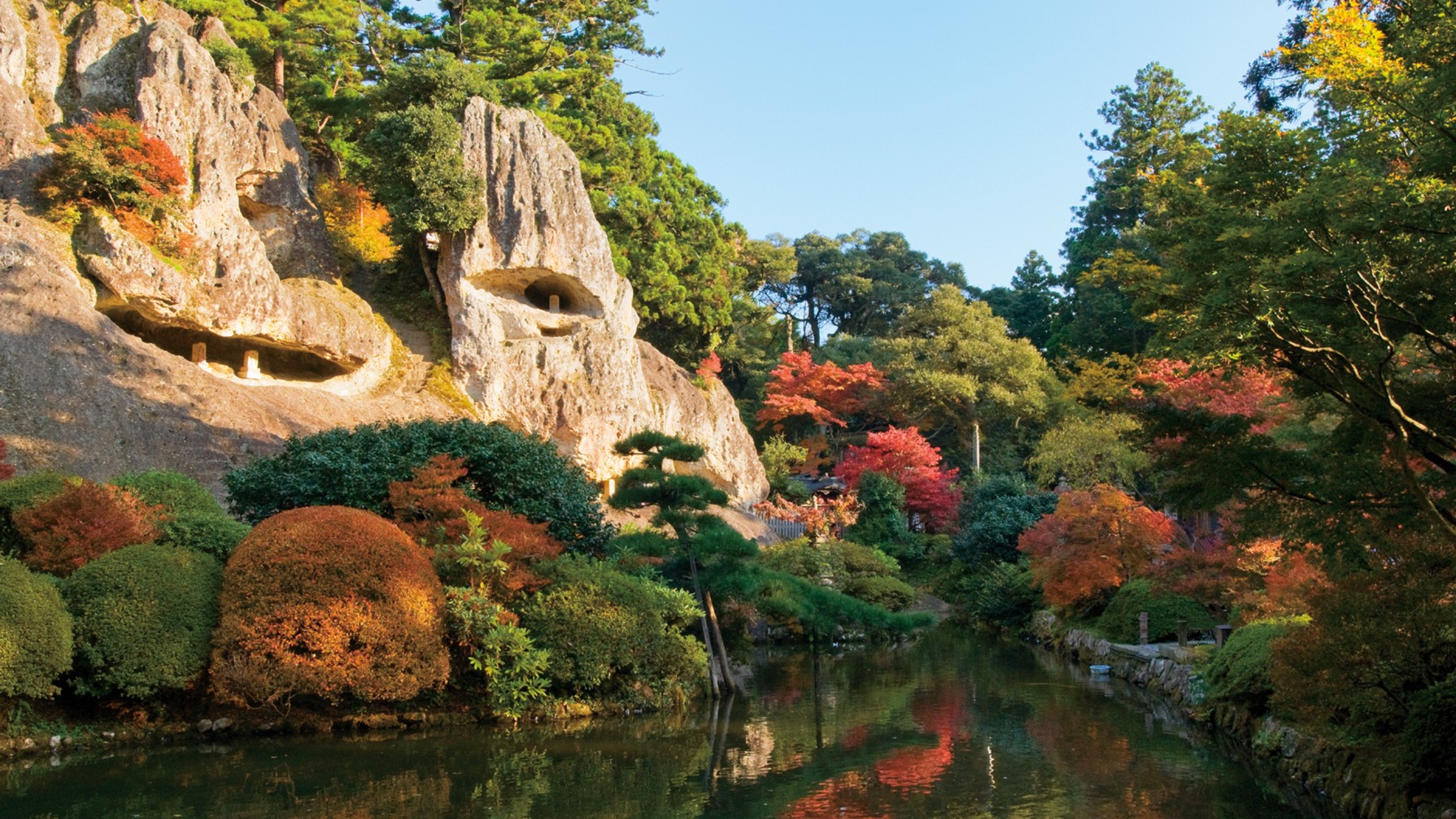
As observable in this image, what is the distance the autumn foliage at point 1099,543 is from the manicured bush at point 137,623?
14121mm

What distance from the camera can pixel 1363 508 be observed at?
776 cm

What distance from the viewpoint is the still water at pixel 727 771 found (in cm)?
854

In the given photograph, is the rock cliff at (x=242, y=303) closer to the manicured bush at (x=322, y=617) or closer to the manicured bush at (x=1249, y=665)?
the manicured bush at (x=322, y=617)

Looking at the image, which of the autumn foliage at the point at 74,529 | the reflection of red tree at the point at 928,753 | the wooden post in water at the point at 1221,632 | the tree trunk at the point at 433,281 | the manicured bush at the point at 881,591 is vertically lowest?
the reflection of red tree at the point at 928,753

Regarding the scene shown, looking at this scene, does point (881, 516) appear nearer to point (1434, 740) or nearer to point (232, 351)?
point (232, 351)

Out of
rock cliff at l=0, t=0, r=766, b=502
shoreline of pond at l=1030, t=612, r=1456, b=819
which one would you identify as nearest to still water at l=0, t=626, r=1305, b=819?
shoreline of pond at l=1030, t=612, r=1456, b=819

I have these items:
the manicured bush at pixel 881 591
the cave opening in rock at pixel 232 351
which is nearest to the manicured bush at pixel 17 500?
the cave opening in rock at pixel 232 351

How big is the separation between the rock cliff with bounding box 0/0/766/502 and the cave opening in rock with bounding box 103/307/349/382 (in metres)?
0.05

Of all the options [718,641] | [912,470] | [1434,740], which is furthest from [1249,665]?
[912,470]

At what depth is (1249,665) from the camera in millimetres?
11273

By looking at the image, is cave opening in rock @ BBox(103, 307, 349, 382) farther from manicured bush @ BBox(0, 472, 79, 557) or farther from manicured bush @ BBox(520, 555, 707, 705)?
manicured bush @ BBox(520, 555, 707, 705)

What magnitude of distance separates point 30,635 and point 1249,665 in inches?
488

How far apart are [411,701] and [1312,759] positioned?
9.45 metres

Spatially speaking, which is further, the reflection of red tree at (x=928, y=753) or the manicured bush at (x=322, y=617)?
the manicured bush at (x=322, y=617)
